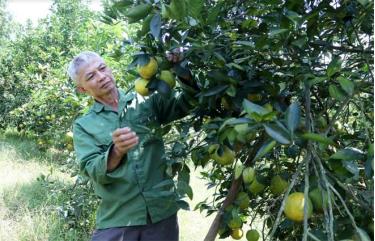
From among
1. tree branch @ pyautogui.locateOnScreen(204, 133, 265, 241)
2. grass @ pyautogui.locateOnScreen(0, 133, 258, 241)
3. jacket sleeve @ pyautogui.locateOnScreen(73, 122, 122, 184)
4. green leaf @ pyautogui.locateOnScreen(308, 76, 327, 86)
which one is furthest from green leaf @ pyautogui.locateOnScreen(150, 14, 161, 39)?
grass @ pyautogui.locateOnScreen(0, 133, 258, 241)

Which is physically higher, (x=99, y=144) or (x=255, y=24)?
(x=255, y=24)

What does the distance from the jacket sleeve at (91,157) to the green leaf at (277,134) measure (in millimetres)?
889

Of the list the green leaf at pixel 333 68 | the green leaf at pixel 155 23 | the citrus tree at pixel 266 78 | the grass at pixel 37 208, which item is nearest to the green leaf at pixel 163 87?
the citrus tree at pixel 266 78

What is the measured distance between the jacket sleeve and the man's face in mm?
177

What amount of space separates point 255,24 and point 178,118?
550 millimetres

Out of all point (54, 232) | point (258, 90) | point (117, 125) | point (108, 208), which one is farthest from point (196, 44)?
point (54, 232)

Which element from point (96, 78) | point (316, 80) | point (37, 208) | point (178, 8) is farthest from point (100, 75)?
point (37, 208)

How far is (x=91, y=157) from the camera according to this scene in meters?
1.81

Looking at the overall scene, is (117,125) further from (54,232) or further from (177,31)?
(54,232)

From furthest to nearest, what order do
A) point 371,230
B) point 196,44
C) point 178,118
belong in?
point 178,118 < point 196,44 < point 371,230

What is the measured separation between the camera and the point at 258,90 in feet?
4.19

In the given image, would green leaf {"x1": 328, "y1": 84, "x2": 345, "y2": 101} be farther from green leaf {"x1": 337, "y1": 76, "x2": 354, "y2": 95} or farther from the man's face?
the man's face

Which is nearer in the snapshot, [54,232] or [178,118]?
[178,118]

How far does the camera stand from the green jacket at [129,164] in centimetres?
183
